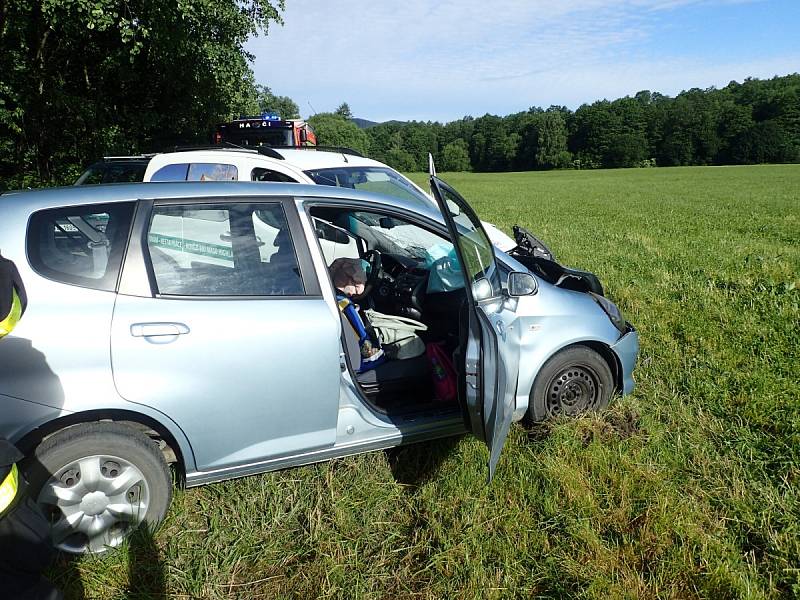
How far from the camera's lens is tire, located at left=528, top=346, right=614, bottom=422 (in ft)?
10.9

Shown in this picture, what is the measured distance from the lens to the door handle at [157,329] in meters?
2.30

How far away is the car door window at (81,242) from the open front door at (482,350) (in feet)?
4.86

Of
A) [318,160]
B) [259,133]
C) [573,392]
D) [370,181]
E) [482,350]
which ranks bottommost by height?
[573,392]

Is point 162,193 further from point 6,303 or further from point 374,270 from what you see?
point 374,270

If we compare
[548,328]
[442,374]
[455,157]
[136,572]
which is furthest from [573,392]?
[455,157]

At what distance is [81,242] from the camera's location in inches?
94.3

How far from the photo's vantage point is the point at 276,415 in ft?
8.41

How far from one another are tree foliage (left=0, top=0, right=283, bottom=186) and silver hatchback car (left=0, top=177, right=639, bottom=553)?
1002 cm

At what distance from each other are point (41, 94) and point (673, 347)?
18.3m

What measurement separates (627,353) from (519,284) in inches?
41.7

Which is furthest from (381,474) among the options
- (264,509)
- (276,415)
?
(276,415)

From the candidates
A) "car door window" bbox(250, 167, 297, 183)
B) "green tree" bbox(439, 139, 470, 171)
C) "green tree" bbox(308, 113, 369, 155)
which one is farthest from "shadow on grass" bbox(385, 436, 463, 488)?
"green tree" bbox(439, 139, 470, 171)

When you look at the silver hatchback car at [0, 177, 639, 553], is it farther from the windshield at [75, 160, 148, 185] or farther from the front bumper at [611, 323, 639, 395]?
the windshield at [75, 160, 148, 185]

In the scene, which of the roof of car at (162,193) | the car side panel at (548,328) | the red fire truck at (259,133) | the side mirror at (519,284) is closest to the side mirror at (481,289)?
the side mirror at (519,284)
